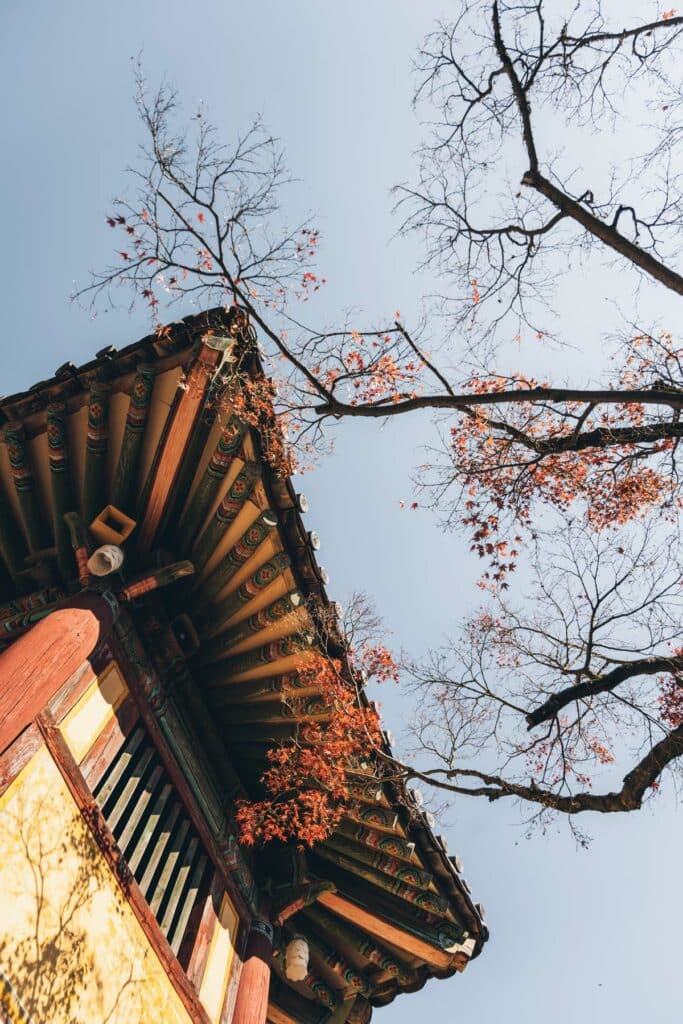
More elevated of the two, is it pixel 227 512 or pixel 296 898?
pixel 227 512

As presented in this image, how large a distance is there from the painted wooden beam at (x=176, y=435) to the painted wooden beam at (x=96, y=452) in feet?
1.89

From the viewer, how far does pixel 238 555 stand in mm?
9375

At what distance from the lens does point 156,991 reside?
297 inches

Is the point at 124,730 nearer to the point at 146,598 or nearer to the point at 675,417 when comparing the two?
the point at 146,598

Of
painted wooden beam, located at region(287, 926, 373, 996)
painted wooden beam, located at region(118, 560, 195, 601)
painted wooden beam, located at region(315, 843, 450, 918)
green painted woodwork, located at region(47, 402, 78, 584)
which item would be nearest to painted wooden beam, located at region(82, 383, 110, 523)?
green painted woodwork, located at region(47, 402, 78, 584)

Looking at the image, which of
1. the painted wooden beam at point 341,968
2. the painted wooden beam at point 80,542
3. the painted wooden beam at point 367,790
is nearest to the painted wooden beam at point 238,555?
the painted wooden beam at point 80,542

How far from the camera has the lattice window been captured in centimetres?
801

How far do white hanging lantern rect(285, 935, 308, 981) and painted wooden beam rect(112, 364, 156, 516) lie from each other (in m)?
6.89

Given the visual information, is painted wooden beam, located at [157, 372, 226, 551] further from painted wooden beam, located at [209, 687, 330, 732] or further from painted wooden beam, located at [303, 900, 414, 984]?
painted wooden beam, located at [303, 900, 414, 984]

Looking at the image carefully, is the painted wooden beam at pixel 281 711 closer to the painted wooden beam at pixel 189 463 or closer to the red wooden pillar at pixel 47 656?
the painted wooden beam at pixel 189 463

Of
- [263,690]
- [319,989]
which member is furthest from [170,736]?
[319,989]

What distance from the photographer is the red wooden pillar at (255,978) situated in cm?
896

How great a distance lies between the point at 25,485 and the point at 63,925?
5.09 m

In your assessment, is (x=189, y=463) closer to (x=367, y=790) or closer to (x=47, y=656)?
(x=47, y=656)
